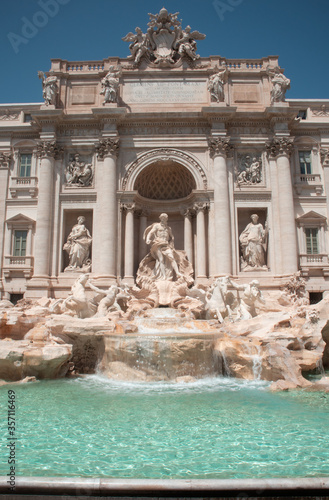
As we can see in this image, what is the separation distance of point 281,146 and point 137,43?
1015 cm

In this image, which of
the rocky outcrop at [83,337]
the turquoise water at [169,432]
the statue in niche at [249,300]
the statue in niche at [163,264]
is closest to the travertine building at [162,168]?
the statue in niche at [163,264]

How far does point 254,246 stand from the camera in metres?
19.9

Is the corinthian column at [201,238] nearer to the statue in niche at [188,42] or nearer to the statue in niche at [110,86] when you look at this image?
the statue in niche at [110,86]

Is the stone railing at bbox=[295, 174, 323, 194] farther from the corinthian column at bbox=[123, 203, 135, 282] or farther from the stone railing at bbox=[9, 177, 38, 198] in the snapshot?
the stone railing at bbox=[9, 177, 38, 198]

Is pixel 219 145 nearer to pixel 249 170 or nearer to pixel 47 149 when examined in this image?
pixel 249 170

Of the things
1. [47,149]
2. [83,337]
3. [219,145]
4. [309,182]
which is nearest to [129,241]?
[47,149]

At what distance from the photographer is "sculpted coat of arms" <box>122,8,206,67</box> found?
21688mm

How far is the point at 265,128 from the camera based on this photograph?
2103 cm

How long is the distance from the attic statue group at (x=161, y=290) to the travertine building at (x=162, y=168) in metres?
0.32

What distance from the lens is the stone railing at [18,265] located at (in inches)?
794

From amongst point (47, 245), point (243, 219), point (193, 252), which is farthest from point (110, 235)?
point (243, 219)

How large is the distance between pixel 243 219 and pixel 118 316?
9.83 m

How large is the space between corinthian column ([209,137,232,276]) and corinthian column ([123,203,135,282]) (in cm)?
438

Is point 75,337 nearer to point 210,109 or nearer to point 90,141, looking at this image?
point 90,141
